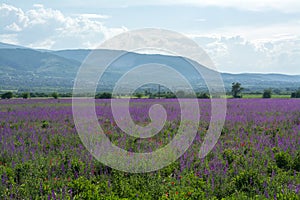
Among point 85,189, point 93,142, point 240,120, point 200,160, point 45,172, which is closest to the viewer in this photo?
point 85,189

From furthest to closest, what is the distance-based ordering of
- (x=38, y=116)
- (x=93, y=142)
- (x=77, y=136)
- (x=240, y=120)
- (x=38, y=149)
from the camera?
(x=38, y=116) → (x=240, y=120) → (x=77, y=136) → (x=93, y=142) → (x=38, y=149)

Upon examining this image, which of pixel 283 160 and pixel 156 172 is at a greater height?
pixel 283 160

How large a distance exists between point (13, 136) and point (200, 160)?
18.4ft

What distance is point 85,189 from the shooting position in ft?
17.7

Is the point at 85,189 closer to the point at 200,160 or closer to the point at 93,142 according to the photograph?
the point at 200,160

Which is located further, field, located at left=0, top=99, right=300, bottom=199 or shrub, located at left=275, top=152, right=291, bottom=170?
shrub, located at left=275, top=152, right=291, bottom=170

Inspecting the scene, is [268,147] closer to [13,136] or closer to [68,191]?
[68,191]

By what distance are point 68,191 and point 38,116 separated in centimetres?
1108

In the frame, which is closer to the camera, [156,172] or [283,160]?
[156,172]

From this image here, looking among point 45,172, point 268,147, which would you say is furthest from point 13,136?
point 268,147

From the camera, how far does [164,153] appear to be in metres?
7.74

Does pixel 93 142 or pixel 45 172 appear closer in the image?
pixel 45 172

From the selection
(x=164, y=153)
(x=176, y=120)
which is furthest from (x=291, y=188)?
(x=176, y=120)

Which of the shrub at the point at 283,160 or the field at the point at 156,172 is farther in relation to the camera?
the shrub at the point at 283,160
